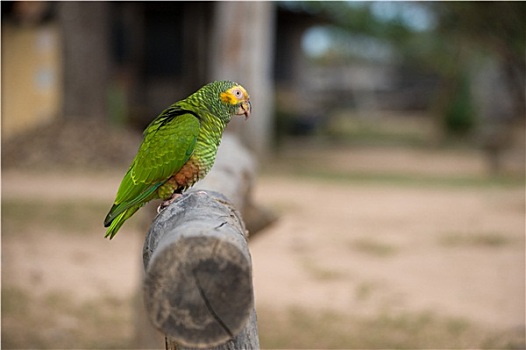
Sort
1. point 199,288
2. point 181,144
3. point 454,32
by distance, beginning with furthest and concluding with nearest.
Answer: point 454,32, point 181,144, point 199,288

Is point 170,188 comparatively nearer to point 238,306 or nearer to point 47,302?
point 238,306

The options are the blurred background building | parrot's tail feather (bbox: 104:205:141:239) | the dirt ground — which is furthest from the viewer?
the blurred background building

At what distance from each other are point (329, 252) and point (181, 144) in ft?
18.6

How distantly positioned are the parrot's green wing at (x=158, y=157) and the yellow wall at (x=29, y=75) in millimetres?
13492

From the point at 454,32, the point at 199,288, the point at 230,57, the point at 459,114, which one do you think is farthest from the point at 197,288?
the point at 459,114

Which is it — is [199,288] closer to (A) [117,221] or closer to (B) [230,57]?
(A) [117,221]

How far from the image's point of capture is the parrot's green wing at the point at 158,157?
320 cm

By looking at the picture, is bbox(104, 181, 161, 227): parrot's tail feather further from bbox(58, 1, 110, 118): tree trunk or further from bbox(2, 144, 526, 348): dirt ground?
bbox(58, 1, 110, 118): tree trunk

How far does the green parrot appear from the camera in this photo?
3.20 metres

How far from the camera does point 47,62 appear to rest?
16.7 metres

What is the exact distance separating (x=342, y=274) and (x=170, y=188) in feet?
15.6

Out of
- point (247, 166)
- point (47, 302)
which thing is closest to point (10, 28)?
point (47, 302)

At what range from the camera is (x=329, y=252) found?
870cm

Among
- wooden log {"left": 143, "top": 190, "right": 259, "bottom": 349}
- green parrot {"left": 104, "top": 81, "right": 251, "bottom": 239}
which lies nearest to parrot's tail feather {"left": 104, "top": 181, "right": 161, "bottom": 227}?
green parrot {"left": 104, "top": 81, "right": 251, "bottom": 239}
